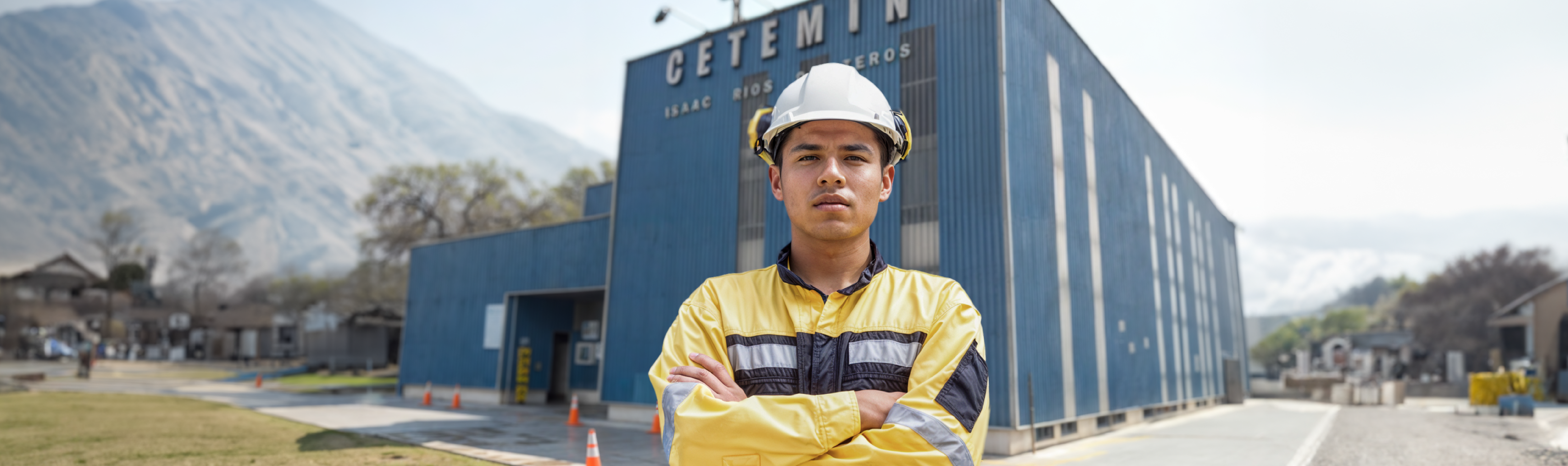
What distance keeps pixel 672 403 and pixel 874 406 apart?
52 cm

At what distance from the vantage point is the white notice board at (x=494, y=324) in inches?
953

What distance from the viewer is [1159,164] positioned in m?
26.6

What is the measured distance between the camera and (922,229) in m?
14.5

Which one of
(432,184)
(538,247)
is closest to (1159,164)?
(538,247)

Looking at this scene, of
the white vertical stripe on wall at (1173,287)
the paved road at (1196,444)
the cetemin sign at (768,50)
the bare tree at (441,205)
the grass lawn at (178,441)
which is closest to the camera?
the grass lawn at (178,441)

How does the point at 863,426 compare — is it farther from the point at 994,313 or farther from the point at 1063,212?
the point at 1063,212

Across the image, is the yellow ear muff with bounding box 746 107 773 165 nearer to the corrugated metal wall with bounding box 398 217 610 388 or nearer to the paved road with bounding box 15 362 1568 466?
the paved road with bounding box 15 362 1568 466

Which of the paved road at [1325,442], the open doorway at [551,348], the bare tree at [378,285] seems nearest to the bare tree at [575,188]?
the bare tree at [378,285]

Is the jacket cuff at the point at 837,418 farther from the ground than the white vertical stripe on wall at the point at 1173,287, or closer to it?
closer to it

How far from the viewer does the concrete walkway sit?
12.6 metres

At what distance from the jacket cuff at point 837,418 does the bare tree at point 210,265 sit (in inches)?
4441

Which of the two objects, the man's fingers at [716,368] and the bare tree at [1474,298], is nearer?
the man's fingers at [716,368]

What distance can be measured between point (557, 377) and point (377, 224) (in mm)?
27103

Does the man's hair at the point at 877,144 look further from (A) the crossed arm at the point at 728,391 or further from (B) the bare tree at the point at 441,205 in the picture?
(B) the bare tree at the point at 441,205
